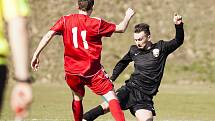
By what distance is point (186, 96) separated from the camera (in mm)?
19781

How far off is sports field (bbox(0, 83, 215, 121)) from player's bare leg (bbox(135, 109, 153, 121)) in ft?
12.1

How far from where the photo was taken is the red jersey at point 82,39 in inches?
347

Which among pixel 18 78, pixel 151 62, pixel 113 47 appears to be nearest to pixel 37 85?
pixel 113 47

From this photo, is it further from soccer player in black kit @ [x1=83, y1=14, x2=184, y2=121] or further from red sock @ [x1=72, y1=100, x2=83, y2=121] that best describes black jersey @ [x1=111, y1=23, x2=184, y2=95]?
red sock @ [x1=72, y1=100, x2=83, y2=121]

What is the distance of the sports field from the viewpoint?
13698 mm

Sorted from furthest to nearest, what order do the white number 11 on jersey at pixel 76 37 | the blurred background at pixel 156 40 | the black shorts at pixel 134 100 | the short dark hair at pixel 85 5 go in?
the blurred background at pixel 156 40
the black shorts at pixel 134 100
the short dark hair at pixel 85 5
the white number 11 on jersey at pixel 76 37

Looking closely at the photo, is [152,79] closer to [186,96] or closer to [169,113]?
[169,113]

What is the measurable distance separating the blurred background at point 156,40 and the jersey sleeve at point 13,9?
14.7 m

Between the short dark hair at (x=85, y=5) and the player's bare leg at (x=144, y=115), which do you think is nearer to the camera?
the short dark hair at (x=85, y=5)

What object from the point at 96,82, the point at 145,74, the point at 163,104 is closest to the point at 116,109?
the point at 96,82

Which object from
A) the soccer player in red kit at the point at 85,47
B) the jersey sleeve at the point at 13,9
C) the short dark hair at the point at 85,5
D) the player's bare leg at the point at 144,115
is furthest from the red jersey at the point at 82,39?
the jersey sleeve at the point at 13,9

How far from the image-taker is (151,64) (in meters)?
9.46

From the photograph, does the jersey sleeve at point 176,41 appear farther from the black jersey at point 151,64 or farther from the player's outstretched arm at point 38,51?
the player's outstretched arm at point 38,51

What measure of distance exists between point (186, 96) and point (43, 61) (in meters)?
10.1
